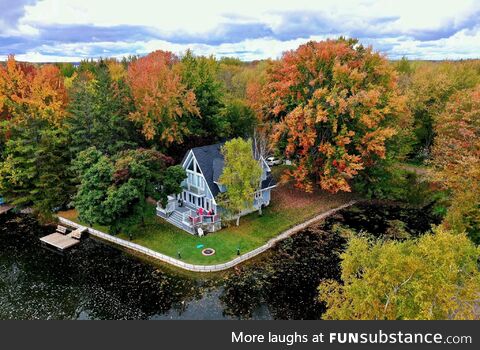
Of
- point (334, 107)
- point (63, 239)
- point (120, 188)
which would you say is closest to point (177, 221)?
point (120, 188)

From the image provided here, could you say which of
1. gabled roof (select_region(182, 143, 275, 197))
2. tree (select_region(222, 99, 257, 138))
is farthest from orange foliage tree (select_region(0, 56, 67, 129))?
tree (select_region(222, 99, 257, 138))

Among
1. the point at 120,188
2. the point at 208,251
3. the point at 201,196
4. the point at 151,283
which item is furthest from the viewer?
the point at 201,196

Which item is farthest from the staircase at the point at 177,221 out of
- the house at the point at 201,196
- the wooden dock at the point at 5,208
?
the wooden dock at the point at 5,208

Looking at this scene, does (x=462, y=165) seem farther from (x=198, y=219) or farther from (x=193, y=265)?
(x=193, y=265)

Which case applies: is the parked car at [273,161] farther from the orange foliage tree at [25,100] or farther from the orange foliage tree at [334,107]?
the orange foliage tree at [25,100]

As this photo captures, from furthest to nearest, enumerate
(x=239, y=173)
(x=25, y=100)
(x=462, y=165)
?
(x=25, y=100)
(x=239, y=173)
(x=462, y=165)

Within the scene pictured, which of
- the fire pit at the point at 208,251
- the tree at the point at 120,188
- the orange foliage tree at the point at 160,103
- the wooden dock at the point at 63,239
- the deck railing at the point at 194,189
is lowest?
the wooden dock at the point at 63,239
